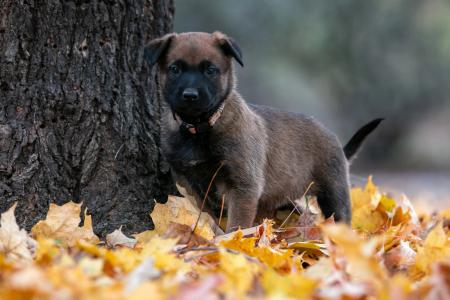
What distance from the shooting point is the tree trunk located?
377 cm

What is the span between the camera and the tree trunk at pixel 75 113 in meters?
3.77

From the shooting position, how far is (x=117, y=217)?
13.1ft

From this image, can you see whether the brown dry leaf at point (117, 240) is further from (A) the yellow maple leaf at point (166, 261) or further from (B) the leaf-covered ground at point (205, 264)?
(A) the yellow maple leaf at point (166, 261)

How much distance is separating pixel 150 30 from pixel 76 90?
2.61ft

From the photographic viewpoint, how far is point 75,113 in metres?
3.96

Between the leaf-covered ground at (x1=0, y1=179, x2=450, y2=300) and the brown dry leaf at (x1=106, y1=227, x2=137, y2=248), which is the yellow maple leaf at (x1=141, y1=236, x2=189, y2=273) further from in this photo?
the brown dry leaf at (x1=106, y1=227, x2=137, y2=248)

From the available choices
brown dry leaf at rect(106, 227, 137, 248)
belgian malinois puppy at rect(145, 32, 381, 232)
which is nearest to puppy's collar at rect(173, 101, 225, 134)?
belgian malinois puppy at rect(145, 32, 381, 232)

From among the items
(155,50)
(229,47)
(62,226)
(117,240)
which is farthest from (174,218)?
(229,47)

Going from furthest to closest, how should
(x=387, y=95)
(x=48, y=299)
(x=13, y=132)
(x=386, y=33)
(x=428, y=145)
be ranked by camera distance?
(x=428, y=145) → (x=387, y=95) → (x=386, y=33) → (x=13, y=132) → (x=48, y=299)

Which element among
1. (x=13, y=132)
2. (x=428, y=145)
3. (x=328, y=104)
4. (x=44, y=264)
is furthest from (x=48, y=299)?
(x=428, y=145)

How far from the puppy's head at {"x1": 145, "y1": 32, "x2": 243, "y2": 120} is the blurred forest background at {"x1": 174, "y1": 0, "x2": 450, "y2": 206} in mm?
11950

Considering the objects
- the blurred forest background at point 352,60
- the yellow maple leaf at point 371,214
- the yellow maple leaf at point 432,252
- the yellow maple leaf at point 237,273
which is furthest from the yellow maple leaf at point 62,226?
the blurred forest background at point 352,60

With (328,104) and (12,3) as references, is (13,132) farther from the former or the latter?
(328,104)

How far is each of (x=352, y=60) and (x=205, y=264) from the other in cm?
1564
